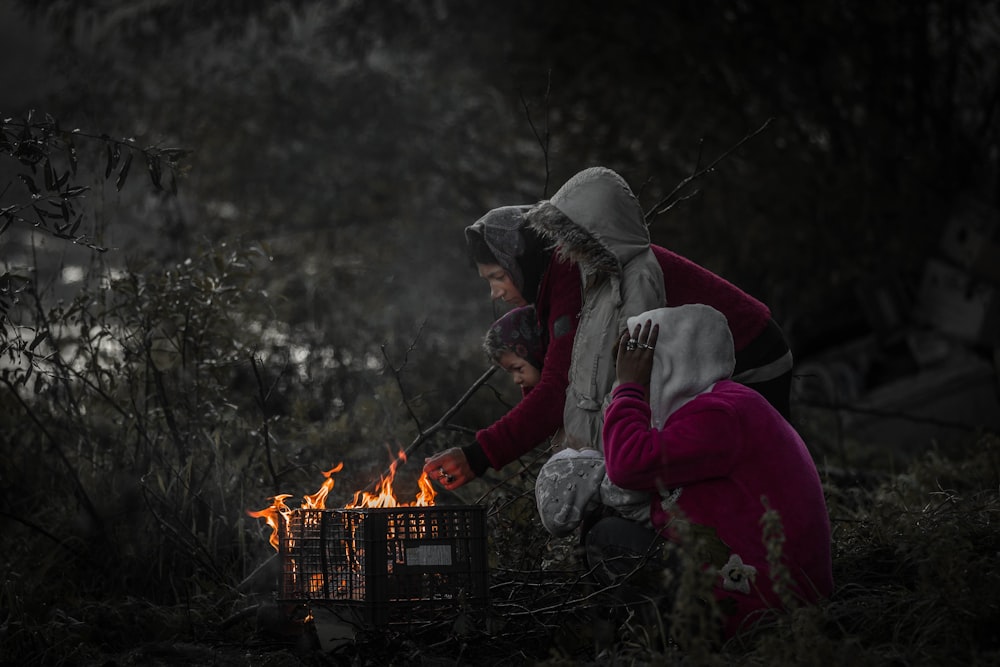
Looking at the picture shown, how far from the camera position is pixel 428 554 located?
10.9 feet

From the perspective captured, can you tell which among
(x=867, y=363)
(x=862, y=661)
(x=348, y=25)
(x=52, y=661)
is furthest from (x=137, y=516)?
(x=348, y=25)

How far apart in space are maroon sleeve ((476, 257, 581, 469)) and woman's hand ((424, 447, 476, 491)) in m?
0.08

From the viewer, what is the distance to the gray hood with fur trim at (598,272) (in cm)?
355

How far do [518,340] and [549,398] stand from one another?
0.39 m

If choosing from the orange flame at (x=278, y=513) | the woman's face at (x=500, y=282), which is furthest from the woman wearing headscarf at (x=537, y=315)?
the orange flame at (x=278, y=513)

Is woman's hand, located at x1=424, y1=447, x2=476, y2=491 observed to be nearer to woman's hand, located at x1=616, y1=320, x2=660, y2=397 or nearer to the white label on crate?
the white label on crate

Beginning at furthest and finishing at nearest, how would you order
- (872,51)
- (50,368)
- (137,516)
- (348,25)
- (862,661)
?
1. (348,25)
2. (872,51)
3. (50,368)
4. (137,516)
5. (862,661)

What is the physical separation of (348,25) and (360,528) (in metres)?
10.3

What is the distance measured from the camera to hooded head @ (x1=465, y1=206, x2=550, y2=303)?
3.97 metres

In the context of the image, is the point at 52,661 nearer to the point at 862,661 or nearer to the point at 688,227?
the point at 862,661

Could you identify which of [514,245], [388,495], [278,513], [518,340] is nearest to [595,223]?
[514,245]

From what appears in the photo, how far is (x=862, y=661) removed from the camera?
260 centimetres

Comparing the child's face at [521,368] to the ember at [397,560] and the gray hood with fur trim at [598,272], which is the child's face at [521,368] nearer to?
the gray hood with fur trim at [598,272]

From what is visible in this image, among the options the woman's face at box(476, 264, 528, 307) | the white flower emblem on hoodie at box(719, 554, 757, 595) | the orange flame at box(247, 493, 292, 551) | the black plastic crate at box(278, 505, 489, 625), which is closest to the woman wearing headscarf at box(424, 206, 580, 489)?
the woman's face at box(476, 264, 528, 307)
